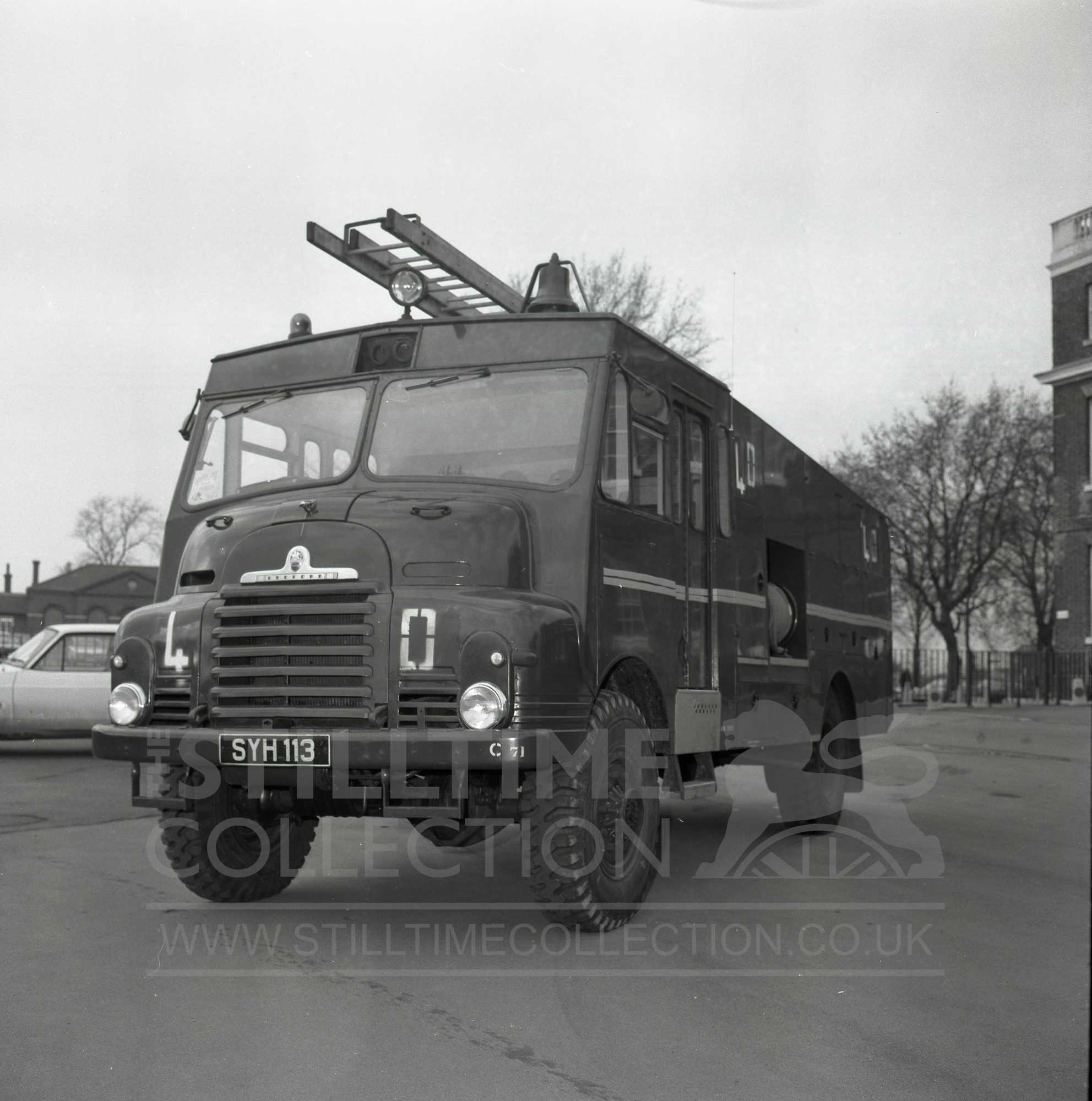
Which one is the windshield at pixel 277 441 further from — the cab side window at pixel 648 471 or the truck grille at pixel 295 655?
the cab side window at pixel 648 471

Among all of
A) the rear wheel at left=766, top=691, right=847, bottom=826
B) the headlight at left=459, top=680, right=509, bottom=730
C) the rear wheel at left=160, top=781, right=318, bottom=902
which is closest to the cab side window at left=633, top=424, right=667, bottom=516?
the headlight at left=459, top=680, right=509, bottom=730

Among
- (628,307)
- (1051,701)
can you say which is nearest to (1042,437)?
(1051,701)

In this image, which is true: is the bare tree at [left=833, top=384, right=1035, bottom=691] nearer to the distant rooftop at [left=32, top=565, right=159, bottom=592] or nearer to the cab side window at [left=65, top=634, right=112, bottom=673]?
the cab side window at [left=65, top=634, right=112, bottom=673]

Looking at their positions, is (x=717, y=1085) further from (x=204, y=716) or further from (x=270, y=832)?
(x=270, y=832)

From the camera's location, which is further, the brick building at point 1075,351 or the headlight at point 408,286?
the headlight at point 408,286

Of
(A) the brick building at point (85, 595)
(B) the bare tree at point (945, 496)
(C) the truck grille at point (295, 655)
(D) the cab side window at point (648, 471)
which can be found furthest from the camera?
(A) the brick building at point (85, 595)

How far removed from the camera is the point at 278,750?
545cm

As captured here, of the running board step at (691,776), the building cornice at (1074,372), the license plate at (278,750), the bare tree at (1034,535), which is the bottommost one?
the running board step at (691,776)

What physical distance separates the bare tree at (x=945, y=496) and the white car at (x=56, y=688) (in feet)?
82.8

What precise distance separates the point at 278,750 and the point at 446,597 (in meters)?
0.99

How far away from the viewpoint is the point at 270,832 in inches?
268

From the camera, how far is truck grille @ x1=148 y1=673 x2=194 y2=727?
227 inches

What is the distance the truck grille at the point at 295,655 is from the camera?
5488 millimetres

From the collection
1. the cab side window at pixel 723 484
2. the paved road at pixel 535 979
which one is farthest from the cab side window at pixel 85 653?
the cab side window at pixel 723 484
